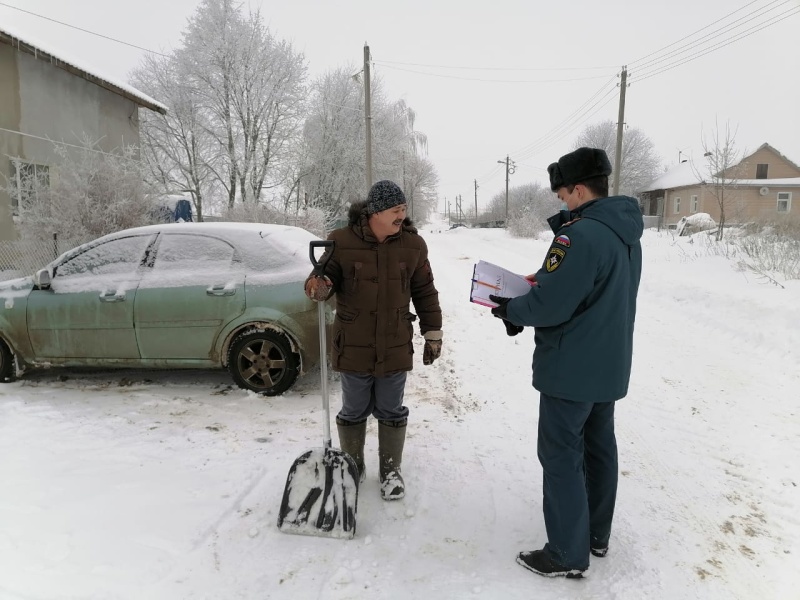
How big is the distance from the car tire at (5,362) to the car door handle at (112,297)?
117 cm

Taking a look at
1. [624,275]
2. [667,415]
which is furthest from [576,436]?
[667,415]

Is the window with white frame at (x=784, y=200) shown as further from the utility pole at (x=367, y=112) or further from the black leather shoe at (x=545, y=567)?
the black leather shoe at (x=545, y=567)

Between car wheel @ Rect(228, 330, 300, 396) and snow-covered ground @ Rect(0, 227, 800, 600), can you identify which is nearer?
snow-covered ground @ Rect(0, 227, 800, 600)

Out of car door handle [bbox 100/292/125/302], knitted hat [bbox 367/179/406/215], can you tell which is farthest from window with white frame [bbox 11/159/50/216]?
knitted hat [bbox 367/179/406/215]

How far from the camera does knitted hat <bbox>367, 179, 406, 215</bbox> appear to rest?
2.73 m

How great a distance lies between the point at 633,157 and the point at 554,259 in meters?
55.0

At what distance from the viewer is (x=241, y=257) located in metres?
4.69

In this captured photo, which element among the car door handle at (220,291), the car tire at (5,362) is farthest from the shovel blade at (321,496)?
the car tire at (5,362)

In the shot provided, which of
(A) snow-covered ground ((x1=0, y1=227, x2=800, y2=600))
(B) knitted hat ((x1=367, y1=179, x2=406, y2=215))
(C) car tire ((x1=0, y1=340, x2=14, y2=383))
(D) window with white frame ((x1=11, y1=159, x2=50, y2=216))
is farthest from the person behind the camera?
(D) window with white frame ((x1=11, y1=159, x2=50, y2=216))

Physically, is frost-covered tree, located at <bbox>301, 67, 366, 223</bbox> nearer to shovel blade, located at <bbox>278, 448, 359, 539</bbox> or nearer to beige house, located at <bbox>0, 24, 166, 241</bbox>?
beige house, located at <bbox>0, 24, 166, 241</bbox>

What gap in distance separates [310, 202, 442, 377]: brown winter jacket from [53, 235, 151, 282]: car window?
294 centimetres

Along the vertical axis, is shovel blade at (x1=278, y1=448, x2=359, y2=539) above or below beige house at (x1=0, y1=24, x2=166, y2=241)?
below

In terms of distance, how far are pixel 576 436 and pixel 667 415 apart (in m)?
2.52

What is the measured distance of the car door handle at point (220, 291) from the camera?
14.9 ft
